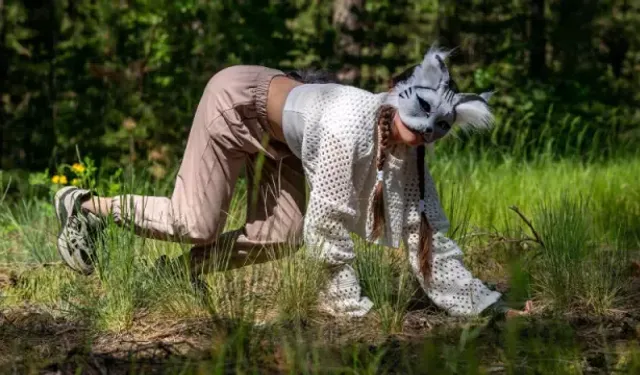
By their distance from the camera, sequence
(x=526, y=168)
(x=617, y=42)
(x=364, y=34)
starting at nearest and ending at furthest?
1. (x=526, y=168)
2. (x=364, y=34)
3. (x=617, y=42)

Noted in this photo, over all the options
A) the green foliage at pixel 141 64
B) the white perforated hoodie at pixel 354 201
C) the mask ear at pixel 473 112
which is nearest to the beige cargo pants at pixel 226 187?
the white perforated hoodie at pixel 354 201

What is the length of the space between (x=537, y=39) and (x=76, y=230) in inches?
258

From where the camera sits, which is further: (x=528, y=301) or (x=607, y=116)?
(x=607, y=116)

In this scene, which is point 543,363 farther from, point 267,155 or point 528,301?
point 267,155

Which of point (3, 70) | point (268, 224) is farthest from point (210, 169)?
point (3, 70)

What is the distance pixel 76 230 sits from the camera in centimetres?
437

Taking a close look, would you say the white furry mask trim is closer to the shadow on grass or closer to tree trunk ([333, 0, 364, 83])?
the shadow on grass

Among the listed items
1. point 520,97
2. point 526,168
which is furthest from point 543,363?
point 520,97

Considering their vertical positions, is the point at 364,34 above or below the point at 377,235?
above

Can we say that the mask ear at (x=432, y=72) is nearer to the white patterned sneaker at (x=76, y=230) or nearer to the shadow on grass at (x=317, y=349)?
the shadow on grass at (x=317, y=349)

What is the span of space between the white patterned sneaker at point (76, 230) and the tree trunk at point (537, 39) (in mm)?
6419

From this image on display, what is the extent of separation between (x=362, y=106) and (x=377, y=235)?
0.48m

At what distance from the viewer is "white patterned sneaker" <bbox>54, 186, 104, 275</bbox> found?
4.29 metres

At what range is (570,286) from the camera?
417 cm
